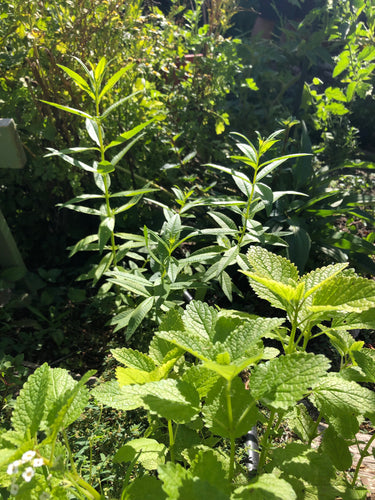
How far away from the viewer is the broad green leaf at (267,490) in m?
0.83

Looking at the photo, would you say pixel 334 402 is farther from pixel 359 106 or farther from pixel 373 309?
pixel 359 106

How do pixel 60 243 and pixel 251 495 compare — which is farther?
pixel 60 243

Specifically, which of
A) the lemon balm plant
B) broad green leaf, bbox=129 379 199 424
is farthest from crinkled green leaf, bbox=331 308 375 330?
the lemon balm plant

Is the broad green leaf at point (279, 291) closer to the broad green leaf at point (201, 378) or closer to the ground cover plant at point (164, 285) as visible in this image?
the ground cover plant at point (164, 285)

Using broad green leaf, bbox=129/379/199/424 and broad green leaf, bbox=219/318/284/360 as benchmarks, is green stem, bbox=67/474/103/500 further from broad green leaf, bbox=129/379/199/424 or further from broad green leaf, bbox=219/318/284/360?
broad green leaf, bbox=219/318/284/360

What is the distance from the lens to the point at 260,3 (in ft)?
19.8

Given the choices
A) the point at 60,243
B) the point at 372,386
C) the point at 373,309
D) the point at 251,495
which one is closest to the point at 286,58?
the point at 60,243

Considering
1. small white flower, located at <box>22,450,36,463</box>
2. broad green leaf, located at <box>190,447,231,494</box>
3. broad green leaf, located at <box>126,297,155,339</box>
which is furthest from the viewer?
broad green leaf, located at <box>126,297,155,339</box>

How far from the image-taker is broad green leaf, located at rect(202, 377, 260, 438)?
0.97 meters

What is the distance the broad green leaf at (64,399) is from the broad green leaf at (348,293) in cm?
57

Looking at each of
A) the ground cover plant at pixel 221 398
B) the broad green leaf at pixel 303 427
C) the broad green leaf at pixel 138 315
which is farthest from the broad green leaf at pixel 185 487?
the broad green leaf at pixel 138 315

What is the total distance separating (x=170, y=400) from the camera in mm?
923

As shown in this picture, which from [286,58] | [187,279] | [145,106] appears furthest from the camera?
[286,58]

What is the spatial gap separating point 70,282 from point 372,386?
5.58 feet
